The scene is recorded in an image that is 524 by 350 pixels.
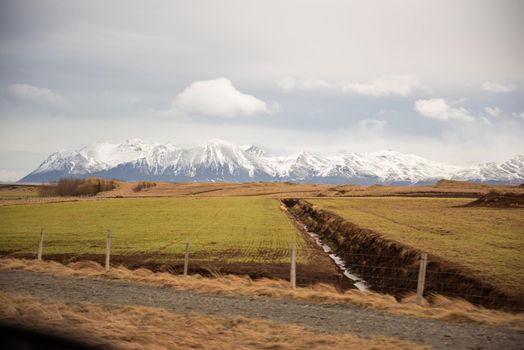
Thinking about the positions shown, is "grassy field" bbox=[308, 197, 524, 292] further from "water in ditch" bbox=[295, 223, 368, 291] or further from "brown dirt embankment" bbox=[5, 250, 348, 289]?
"brown dirt embankment" bbox=[5, 250, 348, 289]

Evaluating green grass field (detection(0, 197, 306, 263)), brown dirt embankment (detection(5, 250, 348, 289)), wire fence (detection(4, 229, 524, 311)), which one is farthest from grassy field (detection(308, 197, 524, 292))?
green grass field (detection(0, 197, 306, 263))

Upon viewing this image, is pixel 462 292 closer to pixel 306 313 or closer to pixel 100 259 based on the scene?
pixel 306 313

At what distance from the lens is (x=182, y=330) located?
1196 centimetres

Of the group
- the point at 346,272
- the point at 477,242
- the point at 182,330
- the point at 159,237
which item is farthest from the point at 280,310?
the point at 159,237

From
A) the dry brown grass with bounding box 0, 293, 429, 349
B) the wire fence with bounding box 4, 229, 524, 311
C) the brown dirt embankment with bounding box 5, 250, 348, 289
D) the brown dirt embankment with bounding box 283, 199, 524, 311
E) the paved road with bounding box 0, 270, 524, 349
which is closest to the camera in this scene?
the dry brown grass with bounding box 0, 293, 429, 349

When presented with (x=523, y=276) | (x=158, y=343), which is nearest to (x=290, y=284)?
(x=523, y=276)

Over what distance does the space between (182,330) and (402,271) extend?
1717 cm

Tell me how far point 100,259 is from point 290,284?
13.6 meters

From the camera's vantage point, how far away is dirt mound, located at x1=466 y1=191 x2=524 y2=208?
73.6 metres

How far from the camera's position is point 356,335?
12.3 m

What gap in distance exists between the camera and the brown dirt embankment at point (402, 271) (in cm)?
1903

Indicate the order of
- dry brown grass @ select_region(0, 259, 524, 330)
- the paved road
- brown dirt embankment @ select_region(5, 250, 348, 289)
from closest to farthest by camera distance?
the paved road
dry brown grass @ select_region(0, 259, 524, 330)
brown dirt embankment @ select_region(5, 250, 348, 289)

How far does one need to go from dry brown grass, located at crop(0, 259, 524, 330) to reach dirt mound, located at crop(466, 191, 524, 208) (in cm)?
6237

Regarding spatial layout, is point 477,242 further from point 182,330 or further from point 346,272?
point 182,330
